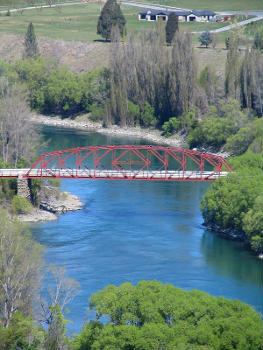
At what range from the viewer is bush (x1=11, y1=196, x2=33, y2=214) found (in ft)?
202

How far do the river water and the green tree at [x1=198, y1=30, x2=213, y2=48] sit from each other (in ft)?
150

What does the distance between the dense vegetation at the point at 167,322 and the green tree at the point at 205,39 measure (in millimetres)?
77789

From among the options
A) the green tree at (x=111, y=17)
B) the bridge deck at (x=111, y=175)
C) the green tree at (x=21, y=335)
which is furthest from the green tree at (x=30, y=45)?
the green tree at (x=21, y=335)

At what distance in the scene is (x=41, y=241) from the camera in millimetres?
56188

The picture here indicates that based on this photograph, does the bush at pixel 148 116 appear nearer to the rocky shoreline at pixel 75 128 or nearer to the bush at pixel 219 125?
the rocky shoreline at pixel 75 128

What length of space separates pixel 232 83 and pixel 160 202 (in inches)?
1055

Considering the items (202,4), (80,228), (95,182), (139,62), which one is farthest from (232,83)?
(202,4)

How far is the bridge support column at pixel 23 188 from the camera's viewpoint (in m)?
63.1

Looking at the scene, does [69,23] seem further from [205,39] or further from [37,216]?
[37,216]

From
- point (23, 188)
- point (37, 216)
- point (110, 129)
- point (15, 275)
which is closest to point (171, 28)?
point (110, 129)

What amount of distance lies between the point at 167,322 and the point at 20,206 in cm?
2647

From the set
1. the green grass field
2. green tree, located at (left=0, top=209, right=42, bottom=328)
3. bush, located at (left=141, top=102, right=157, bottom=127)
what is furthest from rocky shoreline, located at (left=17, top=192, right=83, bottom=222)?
the green grass field

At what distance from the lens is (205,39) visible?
373ft

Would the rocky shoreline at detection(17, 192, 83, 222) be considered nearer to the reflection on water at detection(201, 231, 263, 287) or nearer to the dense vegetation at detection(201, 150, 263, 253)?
the dense vegetation at detection(201, 150, 263, 253)
